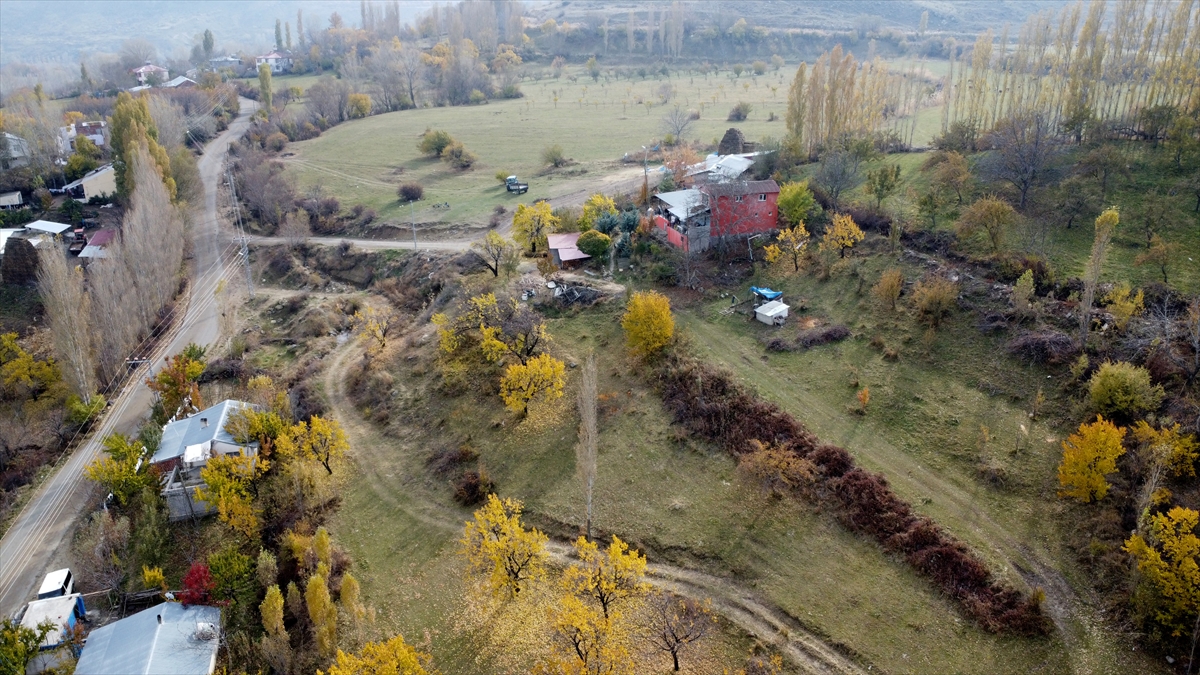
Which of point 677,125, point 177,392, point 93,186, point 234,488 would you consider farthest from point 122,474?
point 677,125

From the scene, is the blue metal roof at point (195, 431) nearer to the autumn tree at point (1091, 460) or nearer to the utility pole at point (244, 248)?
the utility pole at point (244, 248)

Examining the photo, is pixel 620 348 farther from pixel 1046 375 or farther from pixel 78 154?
pixel 78 154

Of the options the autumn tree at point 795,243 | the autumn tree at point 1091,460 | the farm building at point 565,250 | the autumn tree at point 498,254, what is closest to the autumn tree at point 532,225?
the farm building at point 565,250

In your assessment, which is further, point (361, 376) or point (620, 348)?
point (361, 376)

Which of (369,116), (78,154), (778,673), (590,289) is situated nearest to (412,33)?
(369,116)

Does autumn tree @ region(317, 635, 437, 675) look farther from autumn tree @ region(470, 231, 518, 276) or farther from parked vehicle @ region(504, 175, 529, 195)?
parked vehicle @ region(504, 175, 529, 195)

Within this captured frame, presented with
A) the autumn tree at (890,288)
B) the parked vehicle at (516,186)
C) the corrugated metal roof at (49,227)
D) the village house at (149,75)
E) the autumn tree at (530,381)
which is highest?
the village house at (149,75)
